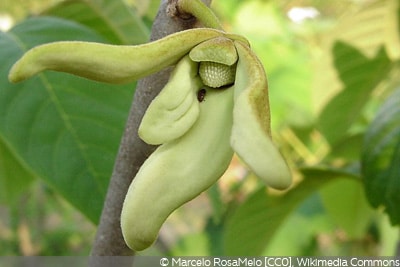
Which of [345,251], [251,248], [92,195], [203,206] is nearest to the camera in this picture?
[92,195]

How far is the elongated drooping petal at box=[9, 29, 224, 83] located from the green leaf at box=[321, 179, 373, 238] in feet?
2.15

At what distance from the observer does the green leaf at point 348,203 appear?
0.99 metres

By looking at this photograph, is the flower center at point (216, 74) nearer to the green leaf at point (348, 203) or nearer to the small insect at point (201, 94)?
the small insect at point (201, 94)

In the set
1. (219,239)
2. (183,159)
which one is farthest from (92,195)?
(219,239)

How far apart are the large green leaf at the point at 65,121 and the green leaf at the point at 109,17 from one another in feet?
0.25

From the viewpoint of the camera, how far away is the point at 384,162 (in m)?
0.69

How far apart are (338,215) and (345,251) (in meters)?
0.48

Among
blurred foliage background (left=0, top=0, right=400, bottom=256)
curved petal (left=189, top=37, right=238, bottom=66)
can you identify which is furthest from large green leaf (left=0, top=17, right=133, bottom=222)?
curved petal (left=189, top=37, right=238, bottom=66)

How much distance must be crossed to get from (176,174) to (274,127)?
46.1 inches

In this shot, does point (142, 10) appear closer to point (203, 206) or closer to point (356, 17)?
point (356, 17)

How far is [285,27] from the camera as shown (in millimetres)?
1849

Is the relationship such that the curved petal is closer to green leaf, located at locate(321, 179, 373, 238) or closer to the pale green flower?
the pale green flower

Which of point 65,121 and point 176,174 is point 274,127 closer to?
point 65,121

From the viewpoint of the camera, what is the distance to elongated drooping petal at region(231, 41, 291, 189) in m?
0.31
